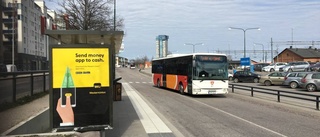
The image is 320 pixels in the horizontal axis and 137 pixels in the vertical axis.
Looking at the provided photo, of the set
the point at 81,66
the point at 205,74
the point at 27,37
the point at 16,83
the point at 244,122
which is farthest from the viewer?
the point at 27,37

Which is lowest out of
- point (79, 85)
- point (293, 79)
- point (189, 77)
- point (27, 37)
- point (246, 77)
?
point (246, 77)

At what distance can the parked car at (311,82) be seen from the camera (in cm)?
2575

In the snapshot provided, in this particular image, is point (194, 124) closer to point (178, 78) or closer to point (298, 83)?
point (178, 78)

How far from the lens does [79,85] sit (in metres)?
7.72

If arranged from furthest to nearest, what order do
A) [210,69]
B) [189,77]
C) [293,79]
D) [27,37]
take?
1. [27,37]
2. [293,79]
3. [189,77]
4. [210,69]

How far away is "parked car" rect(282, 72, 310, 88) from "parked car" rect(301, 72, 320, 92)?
2644 millimetres

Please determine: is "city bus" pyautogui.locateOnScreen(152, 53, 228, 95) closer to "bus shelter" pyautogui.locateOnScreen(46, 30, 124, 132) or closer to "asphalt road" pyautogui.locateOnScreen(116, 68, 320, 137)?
"asphalt road" pyautogui.locateOnScreen(116, 68, 320, 137)

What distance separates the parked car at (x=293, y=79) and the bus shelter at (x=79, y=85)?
83.5 ft

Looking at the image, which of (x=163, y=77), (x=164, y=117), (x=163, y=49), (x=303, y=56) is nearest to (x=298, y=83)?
(x=163, y=77)

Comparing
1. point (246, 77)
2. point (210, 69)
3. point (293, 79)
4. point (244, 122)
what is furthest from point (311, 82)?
point (244, 122)

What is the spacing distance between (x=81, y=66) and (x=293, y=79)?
2678cm

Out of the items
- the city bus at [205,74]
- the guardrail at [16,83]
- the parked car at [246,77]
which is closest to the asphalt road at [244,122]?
the guardrail at [16,83]

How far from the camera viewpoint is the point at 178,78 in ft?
78.0

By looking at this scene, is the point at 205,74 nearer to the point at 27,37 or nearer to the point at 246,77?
the point at 246,77
